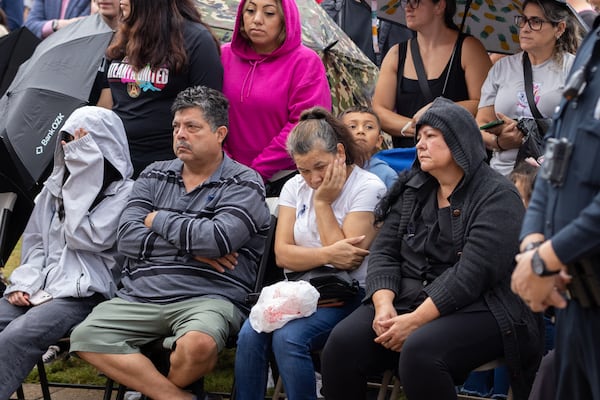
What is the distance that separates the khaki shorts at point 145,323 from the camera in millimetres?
4559

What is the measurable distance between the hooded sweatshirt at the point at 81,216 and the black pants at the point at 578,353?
105 inches

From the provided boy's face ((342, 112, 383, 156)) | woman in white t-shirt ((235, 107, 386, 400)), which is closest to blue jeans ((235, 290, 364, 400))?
woman in white t-shirt ((235, 107, 386, 400))

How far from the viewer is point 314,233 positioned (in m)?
4.67

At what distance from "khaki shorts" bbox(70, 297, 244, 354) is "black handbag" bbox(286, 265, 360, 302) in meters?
0.44

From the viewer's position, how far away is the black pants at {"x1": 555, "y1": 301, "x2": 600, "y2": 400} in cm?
279

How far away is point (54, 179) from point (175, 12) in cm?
110

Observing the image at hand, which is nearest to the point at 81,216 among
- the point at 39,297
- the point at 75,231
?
the point at 75,231

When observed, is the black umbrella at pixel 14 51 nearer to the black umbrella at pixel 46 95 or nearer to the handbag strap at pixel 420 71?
the black umbrella at pixel 46 95

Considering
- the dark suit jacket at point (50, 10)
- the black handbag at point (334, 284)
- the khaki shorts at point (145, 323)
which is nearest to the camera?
the black handbag at point (334, 284)

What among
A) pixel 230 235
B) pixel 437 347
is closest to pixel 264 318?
pixel 230 235

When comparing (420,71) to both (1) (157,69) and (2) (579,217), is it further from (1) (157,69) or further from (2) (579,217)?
(2) (579,217)

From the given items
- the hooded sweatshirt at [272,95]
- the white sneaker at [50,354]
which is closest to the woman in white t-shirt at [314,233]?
the hooded sweatshirt at [272,95]

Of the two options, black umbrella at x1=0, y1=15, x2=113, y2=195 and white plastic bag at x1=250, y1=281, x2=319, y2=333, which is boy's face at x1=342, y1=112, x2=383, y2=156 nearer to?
white plastic bag at x1=250, y1=281, x2=319, y2=333

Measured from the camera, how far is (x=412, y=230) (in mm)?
4223
